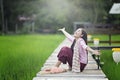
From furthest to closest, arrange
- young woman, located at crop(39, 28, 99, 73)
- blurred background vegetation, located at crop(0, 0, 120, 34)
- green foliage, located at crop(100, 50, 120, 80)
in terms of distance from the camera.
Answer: blurred background vegetation, located at crop(0, 0, 120, 34) < green foliage, located at crop(100, 50, 120, 80) < young woman, located at crop(39, 28, 99, 73)

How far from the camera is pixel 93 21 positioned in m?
16.2

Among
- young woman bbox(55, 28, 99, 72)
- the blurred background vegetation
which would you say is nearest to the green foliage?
young woman bbox(55, 28, 99, 72)

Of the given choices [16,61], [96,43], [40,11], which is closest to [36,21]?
[40,11]

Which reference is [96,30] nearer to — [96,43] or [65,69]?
[96,43]

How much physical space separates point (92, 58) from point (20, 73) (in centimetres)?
135

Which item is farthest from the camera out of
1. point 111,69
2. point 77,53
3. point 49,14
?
point 49,14

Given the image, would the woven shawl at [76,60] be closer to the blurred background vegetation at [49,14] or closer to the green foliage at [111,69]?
the green foliage at [111,69]

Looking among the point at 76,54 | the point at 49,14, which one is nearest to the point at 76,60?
the point at 76,54

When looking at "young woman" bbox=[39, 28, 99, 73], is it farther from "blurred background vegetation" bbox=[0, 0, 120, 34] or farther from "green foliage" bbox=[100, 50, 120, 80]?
"blurred background vegetation" bbox=[0, 0, 120, 34]

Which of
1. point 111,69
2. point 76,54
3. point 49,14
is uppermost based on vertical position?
point 76,54

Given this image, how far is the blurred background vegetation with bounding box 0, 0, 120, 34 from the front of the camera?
1616 centimetres

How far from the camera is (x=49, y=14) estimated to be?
1861 centimetres

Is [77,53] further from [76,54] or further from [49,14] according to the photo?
[49,14]

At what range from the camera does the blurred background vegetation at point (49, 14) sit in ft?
53.0
